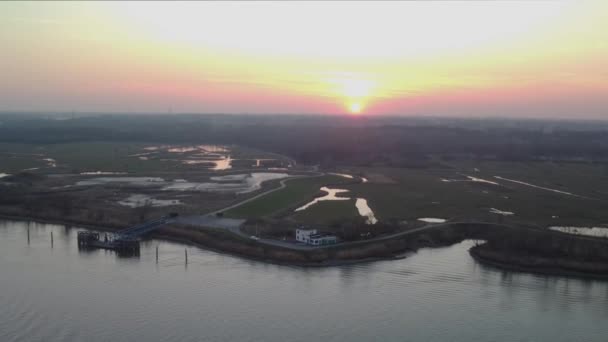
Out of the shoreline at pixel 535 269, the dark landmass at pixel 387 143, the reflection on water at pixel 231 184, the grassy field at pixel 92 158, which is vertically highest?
the dark landmass at pixel 387 143

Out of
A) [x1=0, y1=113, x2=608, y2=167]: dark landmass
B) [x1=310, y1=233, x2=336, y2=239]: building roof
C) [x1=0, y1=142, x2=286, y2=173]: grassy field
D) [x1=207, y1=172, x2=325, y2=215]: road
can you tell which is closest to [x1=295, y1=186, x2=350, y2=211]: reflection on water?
[x1=207, y1=172, x2=325, y2=215]: road

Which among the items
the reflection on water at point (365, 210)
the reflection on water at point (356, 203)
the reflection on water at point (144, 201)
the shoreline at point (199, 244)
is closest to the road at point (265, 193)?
the reflection on water at point (356, 203)

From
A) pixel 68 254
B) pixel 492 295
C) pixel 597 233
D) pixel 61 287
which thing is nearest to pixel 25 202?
pixel 68 254

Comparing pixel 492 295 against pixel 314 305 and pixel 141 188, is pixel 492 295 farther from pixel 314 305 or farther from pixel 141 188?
pixel 141 188

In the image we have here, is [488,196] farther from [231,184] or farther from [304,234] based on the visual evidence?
[231,184]

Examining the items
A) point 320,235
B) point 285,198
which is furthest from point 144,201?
point 320,235

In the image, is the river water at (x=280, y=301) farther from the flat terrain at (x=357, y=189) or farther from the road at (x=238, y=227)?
the flat terrain at (x=357, y=189)
